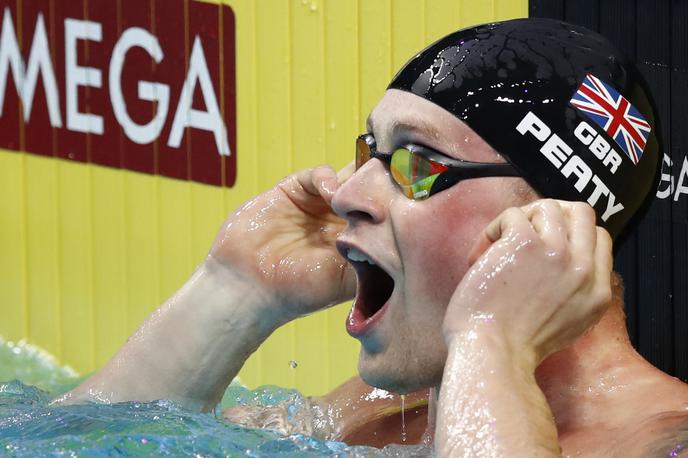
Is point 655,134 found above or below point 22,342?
above

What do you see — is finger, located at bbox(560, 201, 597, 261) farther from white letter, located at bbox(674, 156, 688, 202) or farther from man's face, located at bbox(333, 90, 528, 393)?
white letter, located at bbox(674, 156, 688, 202)

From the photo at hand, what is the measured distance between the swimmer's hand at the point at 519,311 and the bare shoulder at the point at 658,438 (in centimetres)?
15

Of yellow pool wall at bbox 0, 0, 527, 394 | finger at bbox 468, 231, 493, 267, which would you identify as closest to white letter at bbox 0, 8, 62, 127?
yellow pool wall at bbox 0, 0, 527, 394

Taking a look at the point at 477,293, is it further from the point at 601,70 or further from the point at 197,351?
the point at 197,351

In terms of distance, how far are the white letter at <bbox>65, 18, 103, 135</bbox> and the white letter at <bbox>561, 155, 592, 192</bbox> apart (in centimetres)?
278

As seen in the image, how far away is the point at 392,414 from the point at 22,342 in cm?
248

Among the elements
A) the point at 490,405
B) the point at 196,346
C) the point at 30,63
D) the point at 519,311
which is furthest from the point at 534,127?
the point at 30,63

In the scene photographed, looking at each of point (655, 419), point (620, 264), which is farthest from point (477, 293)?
point (620, 264)

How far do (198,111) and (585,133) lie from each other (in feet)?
8.57

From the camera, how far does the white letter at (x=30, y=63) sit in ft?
14.3

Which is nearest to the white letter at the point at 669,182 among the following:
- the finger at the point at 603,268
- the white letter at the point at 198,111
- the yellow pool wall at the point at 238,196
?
the yellow pool wall at the point at 238,196

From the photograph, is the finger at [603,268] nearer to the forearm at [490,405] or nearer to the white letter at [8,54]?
the forearm at [490,405]

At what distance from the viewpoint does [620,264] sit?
418 centimetres

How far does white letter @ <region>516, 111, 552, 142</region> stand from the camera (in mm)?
1885
